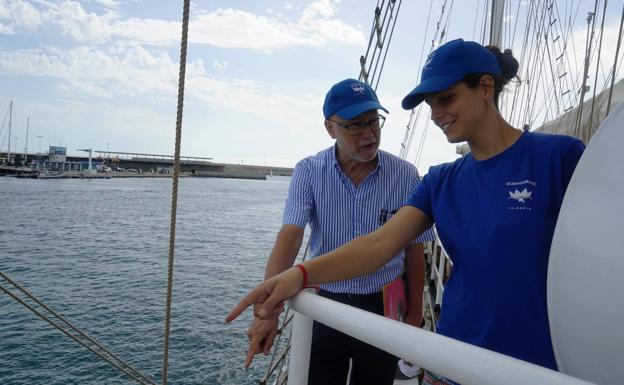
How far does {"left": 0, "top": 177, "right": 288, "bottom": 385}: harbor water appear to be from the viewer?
28.7 feet

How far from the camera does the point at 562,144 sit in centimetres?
107

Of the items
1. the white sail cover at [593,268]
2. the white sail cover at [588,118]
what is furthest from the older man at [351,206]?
the white sail cover at [588,118]

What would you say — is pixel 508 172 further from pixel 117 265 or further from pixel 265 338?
pixel 117 265

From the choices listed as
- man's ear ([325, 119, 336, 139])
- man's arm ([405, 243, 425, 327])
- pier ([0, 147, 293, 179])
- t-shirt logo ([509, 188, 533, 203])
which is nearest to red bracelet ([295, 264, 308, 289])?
t-shirt logo ([509, 188, 533, 203])

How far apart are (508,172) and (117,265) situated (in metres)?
17.1

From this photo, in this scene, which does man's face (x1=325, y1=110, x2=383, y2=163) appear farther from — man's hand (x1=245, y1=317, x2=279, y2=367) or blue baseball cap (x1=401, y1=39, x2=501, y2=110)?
man's hand (x1=245, y1=317, x2=279, y2=367)

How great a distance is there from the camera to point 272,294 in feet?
3.14

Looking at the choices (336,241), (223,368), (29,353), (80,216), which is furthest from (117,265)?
(336,241)

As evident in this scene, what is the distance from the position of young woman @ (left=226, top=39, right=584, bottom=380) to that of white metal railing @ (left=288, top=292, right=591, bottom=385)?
0.16m

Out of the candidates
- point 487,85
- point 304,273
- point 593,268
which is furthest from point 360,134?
point 593,268

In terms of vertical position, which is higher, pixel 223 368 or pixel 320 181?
pixel 320 181

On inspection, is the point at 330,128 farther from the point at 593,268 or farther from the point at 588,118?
the point at 588,118

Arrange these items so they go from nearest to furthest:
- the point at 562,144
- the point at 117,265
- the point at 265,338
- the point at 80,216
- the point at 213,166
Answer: the point at 562,144 < the point at 265,338 < the point at 117,265 < the point at 80,216 < the point at 213,166

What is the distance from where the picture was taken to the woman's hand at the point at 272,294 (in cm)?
95
